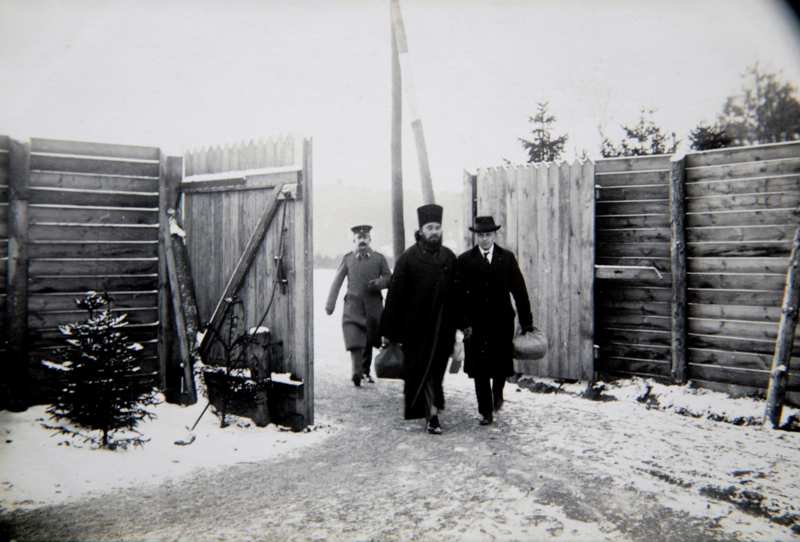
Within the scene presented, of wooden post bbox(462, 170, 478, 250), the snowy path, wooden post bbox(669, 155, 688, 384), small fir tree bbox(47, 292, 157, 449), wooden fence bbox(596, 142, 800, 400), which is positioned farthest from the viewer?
wooden post bbox(462, 170, 478, 250)

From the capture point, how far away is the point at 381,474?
4.41 meters

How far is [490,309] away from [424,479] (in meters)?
2.29

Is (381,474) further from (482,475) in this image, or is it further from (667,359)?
(667,359)

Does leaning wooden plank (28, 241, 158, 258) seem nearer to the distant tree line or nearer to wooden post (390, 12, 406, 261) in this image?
wooden post (390, 12, 406, 261)

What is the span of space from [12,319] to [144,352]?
127cm

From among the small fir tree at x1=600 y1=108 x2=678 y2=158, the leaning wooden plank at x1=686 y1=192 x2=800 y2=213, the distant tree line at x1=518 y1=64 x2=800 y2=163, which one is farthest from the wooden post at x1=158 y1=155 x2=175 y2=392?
the small fir tree at x1=600 y1=108 x2=678 y2=158

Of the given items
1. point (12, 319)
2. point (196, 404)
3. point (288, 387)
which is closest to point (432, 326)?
point (288, 387)

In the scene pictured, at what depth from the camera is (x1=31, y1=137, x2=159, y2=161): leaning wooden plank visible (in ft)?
18.9

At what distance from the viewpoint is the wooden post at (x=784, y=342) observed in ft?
18.2

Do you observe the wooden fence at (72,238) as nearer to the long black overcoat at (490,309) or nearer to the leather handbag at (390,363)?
the leather handbag at (390,363)

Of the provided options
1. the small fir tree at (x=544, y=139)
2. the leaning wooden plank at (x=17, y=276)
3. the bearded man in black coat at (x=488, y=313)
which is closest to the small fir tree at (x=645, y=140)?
the small fir tree at (x=544, y=139)

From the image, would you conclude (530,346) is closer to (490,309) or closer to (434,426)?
(490,309)

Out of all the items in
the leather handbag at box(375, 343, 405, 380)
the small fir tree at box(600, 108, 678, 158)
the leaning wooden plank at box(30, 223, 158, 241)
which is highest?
the small fir tree at box(600, 108, 678, 158)

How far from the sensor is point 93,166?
5.97m
